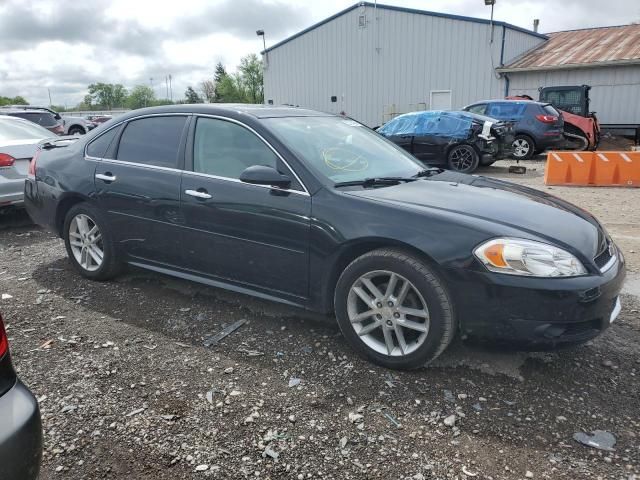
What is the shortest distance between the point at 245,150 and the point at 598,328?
8.07 feet

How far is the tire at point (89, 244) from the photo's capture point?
431 cm

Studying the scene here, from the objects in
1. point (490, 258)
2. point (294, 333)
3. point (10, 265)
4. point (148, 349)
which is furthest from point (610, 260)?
point (10, 265)

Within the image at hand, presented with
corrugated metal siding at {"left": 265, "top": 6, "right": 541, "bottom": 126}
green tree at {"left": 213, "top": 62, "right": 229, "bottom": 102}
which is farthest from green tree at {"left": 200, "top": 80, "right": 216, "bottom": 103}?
corrugated metal siding at {"left": 265, "top": 6, "right": 541, "bottom": 126}

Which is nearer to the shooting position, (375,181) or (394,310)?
(394,310)

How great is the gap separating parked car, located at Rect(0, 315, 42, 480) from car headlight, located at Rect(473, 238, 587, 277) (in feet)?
7.00

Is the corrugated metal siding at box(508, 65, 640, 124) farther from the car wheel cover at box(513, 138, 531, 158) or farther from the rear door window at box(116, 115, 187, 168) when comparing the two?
the rear door window at box(116, 115, 187, 168)

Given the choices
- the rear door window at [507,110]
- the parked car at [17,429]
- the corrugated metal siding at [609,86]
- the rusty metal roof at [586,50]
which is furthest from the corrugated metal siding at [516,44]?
the parked car at [17,429]

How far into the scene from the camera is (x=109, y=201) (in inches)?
165

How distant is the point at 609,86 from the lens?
20.1m

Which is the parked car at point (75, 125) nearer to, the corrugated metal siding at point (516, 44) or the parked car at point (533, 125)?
the parked car at point (533, 125)

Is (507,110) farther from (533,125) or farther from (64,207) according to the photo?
(64,207)

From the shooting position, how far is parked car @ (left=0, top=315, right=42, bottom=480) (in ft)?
5.13

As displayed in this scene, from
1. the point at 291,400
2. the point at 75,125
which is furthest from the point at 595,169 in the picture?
the point at 75,125

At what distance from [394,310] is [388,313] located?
0.04 metres
